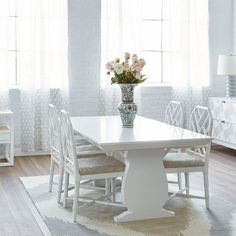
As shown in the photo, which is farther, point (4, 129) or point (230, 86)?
point (230, 86)

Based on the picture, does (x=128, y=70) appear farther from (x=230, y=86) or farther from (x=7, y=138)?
(x=230, y=86)

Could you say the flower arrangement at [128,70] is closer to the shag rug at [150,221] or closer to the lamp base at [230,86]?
the shag rug at [150,221]

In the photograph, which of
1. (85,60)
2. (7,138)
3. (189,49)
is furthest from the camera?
(189,49)

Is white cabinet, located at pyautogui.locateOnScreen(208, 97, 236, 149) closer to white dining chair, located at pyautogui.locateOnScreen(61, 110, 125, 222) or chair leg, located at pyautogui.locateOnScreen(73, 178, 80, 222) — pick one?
white dining chair, located at pyautogui.locateOnScreen(61, 110, 125, 222)

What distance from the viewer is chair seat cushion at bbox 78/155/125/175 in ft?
12.8

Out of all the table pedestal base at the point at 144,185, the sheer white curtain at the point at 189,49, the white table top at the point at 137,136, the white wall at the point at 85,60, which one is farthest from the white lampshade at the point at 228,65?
the table pedestal base at the point at 144,185

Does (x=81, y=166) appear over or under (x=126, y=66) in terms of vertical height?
under

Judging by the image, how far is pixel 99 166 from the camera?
12.9ft

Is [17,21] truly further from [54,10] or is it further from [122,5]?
[122,5]

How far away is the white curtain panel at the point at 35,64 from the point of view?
6.40 m

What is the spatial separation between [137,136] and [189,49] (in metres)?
3.35

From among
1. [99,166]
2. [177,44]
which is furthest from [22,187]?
[177,44]

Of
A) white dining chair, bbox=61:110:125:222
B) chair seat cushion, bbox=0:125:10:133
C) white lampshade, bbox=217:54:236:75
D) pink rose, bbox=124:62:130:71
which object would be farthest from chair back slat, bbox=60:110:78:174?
white lampshade, bbox=217:54:236:75

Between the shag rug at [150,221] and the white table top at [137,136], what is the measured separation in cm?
60
